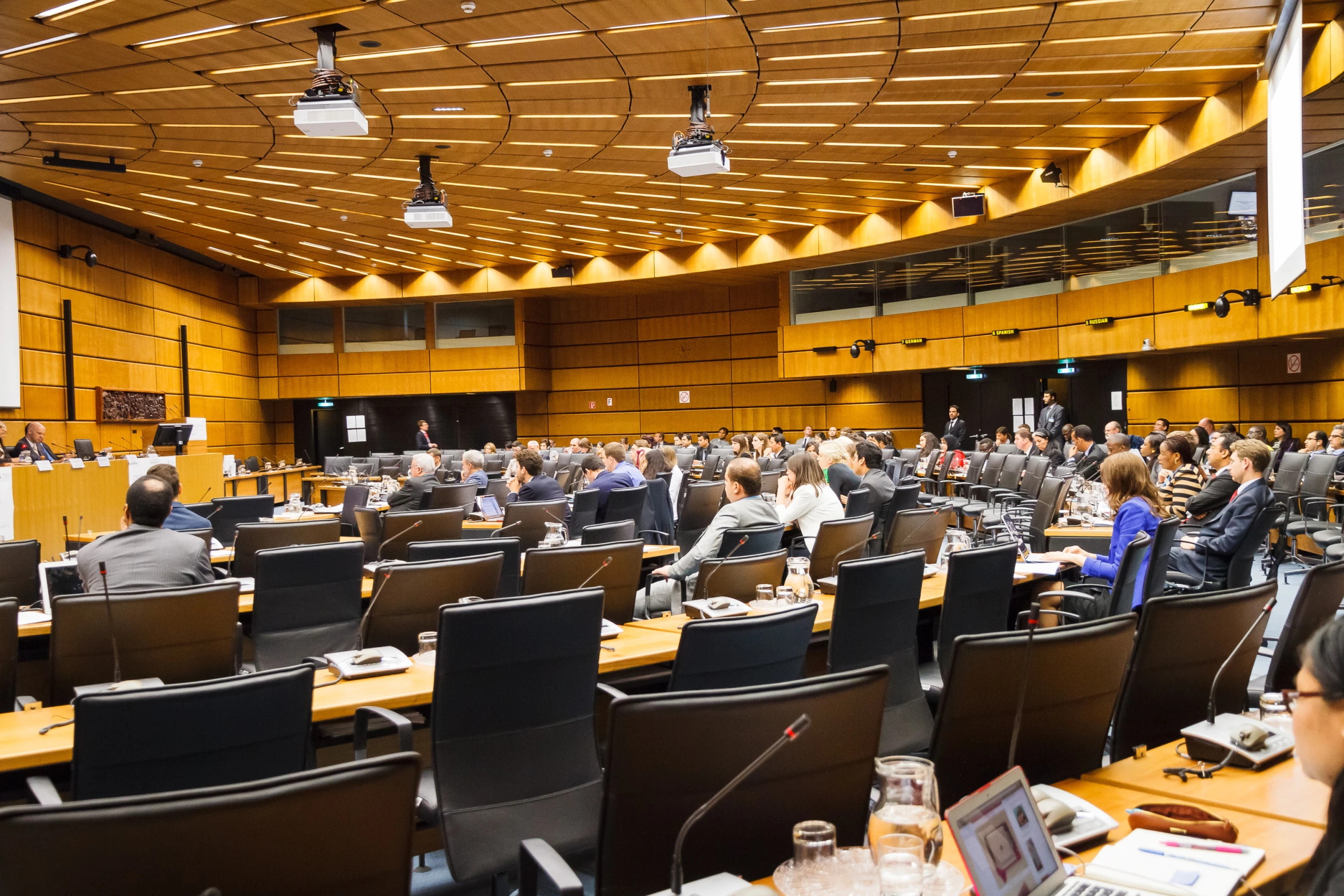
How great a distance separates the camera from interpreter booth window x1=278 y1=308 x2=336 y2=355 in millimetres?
23625

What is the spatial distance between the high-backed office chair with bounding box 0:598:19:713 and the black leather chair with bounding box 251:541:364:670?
94 cm

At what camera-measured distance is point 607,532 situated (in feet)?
19.2

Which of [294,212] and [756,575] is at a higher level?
[294,212]

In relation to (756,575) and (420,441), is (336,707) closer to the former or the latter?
(756,575)

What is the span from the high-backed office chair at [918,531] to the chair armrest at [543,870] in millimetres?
3661

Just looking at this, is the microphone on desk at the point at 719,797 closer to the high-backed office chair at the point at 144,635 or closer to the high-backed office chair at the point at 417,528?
the high-backed office chair at the point at 144,635

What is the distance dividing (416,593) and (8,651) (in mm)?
1399

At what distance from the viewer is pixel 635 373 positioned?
936 inches

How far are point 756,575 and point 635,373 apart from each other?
19.4 m

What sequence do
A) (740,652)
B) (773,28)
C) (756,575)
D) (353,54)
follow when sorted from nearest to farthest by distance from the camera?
1. (740,652)
2. (756,575)
3. (773,28)
4. (353,54)

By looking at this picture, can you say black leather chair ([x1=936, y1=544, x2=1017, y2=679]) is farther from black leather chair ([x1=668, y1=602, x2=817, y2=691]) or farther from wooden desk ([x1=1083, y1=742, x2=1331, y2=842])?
wooden desk ([x1=1083, y1=742, x2=1331, y2=842])

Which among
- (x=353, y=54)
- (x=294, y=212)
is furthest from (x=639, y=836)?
(x=294, y=212)

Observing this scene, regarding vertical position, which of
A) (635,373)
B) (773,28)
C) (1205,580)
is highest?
(773,28)

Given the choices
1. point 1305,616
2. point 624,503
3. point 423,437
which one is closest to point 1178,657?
point 1305,616
